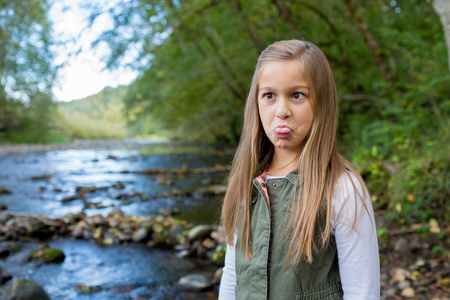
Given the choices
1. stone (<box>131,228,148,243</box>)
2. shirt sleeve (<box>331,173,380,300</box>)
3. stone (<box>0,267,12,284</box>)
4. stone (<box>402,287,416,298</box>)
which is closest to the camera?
shirt sleeve (<box>331,173,380,300</box>)

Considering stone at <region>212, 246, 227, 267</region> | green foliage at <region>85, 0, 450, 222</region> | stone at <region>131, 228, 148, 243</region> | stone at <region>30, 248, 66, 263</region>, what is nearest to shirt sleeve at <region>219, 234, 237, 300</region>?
green foliage at <region>85, 0, 450, 222</region>

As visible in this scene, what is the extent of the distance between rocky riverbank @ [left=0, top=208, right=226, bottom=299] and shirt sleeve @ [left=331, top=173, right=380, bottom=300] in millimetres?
2376

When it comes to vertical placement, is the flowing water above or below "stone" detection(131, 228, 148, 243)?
below

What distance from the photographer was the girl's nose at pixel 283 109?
1158 millimetres

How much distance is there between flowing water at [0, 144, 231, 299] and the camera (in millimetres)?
3279

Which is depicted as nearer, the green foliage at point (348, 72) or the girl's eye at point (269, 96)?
the girl's eye at point (269, 96)

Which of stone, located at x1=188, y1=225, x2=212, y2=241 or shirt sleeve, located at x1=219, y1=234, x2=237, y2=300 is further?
stone, located at x1=188, y1=225, x2=212, y2=241

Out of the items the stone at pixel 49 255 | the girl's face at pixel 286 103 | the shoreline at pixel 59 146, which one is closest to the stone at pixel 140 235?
the stone at pixel 49 255

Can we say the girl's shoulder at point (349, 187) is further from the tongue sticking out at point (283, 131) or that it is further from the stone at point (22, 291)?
the stone at point (22, 291)

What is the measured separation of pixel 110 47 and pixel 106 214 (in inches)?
126

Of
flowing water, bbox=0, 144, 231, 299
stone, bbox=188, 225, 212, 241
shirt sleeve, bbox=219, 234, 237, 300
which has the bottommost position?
flowing water, bbox=0, 144, 231, 299

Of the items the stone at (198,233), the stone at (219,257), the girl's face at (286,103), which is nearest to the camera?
the girl's face at (286,103)

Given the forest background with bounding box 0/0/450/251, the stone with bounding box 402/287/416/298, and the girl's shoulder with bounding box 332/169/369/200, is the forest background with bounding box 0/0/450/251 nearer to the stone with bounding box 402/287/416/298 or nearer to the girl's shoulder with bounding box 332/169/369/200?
the stone with bounding box 402/287/416/298

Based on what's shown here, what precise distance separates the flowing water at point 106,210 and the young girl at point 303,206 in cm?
210
